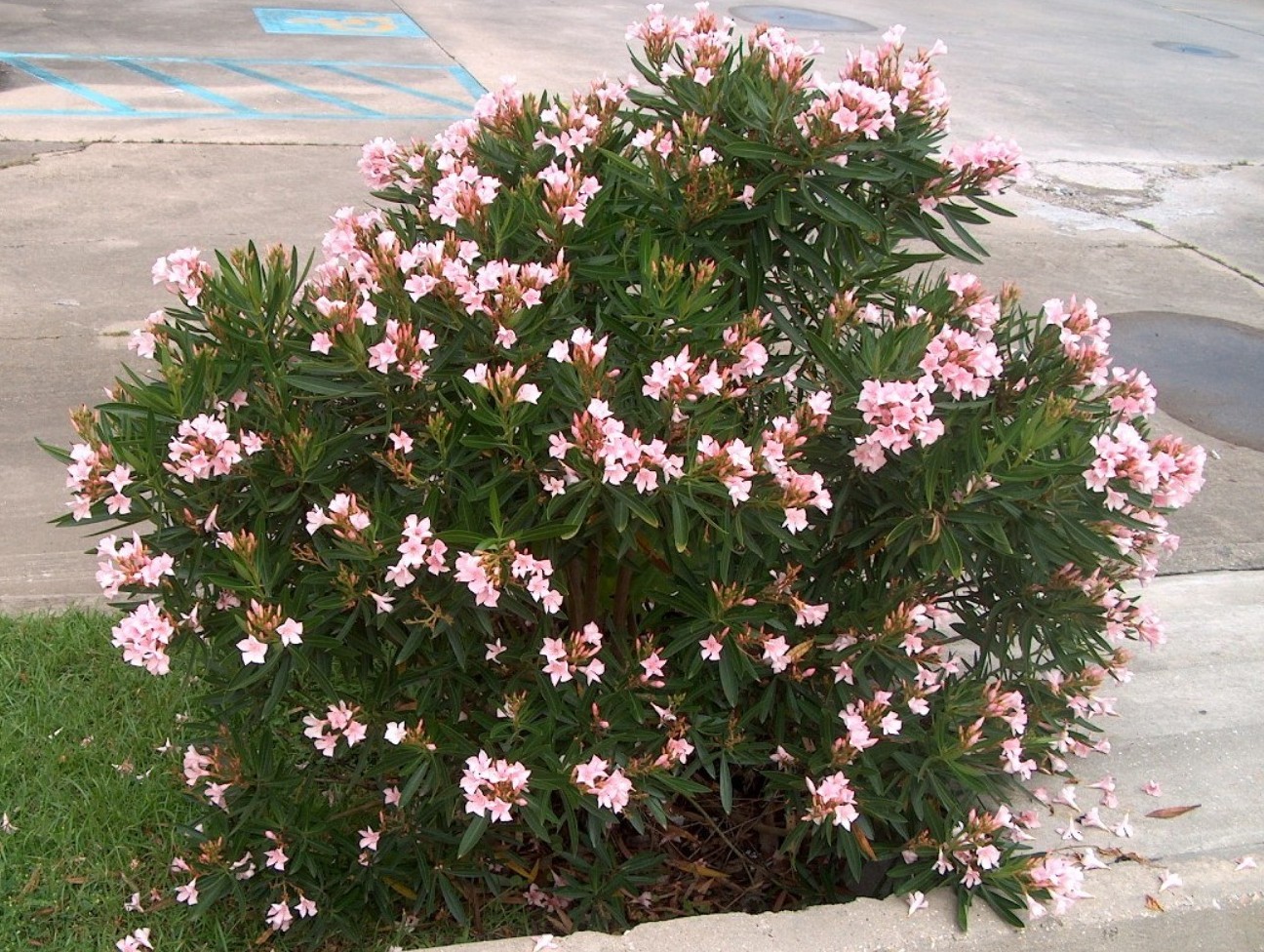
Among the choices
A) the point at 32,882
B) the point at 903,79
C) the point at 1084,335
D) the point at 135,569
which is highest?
the point at 903,79

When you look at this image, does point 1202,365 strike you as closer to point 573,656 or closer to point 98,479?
point 573,656

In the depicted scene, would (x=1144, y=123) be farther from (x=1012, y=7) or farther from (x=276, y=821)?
(x=276, y=821)

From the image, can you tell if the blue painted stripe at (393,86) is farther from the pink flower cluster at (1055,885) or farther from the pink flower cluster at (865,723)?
the pink flower cluster at (1055,885)

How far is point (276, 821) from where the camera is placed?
2625 millimetres

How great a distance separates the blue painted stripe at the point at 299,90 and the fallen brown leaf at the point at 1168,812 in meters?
8.15

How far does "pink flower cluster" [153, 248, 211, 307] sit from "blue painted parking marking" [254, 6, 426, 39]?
11.5m

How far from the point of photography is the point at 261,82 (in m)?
10.6

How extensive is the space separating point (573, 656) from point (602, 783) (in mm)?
235

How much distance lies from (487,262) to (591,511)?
493 mm

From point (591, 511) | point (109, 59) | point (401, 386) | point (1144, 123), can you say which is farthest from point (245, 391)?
point (1144, 123)

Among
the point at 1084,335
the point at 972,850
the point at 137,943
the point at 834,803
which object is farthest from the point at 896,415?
the point at 137,943

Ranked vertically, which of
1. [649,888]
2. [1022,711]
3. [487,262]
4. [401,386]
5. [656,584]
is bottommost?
[649,888]

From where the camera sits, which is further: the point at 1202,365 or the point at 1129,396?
the point at 1202,365

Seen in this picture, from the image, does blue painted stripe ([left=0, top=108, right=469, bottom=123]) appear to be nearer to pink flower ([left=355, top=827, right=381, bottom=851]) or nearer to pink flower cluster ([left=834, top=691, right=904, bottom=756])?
pink flower ([left=355, top=827, right=381, bottom=851])
